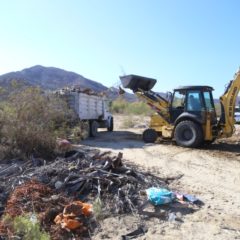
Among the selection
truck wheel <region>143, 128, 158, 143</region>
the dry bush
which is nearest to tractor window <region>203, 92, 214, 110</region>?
truck wheel <region>143, 128, 158, 143</region>

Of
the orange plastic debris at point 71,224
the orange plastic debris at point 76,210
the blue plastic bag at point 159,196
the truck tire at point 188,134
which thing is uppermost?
the truck tire at point 188,134

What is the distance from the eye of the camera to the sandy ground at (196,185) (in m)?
Result: 7.02

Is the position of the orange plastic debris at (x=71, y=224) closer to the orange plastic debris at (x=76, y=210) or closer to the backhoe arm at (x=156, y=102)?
the orange plastic debris at (x=76, y=210)

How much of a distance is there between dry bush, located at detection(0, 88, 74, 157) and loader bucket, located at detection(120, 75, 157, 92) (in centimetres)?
584

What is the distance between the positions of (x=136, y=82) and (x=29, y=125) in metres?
8.05

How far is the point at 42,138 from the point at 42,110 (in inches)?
55.6

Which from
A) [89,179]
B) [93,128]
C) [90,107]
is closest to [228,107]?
[93,128]

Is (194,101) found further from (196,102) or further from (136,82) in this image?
(136,82)

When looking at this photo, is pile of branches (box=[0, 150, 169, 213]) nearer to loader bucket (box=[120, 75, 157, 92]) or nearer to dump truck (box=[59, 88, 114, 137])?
dump truck (box=[59, 88, 114, 137])

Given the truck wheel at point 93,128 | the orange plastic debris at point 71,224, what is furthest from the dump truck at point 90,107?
the orange plastic debris at point 71,224

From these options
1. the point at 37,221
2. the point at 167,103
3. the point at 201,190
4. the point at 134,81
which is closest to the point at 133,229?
the point at 37,221

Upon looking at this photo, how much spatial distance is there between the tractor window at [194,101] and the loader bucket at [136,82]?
10.7 ft

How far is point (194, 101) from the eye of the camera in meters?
16.2

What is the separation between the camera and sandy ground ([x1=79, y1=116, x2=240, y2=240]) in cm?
702
